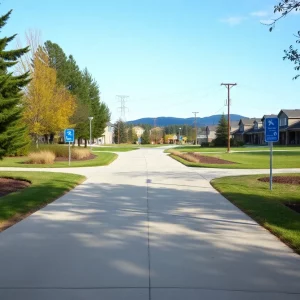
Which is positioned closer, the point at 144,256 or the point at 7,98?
the point at 144,256

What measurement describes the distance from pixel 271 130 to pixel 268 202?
158 inches

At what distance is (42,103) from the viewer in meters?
39.7

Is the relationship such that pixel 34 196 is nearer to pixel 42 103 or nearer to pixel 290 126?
pixel 42 103

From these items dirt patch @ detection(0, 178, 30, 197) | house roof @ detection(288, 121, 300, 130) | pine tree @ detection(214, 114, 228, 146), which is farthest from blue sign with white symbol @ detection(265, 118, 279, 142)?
pine tree @ detection(214, 114, 228, 146)

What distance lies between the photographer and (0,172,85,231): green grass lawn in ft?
31.6

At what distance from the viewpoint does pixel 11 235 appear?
7.31 metres

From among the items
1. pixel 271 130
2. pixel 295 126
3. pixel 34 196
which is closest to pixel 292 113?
pixel 295 126

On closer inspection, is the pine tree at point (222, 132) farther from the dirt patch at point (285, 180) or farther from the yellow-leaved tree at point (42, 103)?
the dirt patch at point (285, 180)

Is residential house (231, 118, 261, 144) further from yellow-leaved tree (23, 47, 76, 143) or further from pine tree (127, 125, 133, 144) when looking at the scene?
yellow-leaved tree (23, 47, 76, 143)

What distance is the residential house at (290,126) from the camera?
2844 inches

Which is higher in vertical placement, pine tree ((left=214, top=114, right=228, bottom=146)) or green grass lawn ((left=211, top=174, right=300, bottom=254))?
pine tree ((left=214, top=114, right=228, bottom=146))

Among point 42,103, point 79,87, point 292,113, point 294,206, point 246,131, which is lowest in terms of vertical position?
point 294,206

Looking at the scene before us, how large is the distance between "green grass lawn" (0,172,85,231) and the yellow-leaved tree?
23141mm

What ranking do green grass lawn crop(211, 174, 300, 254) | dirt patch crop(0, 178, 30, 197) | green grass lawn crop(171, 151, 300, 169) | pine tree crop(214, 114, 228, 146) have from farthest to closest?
pine tree crop(214, 114, 228, 146), green grass lawn crop(171, 151, 300, 169), dirt patch crop(0, 178, 30, 197), green grass lawn crop(211, 174, 300, 254)
